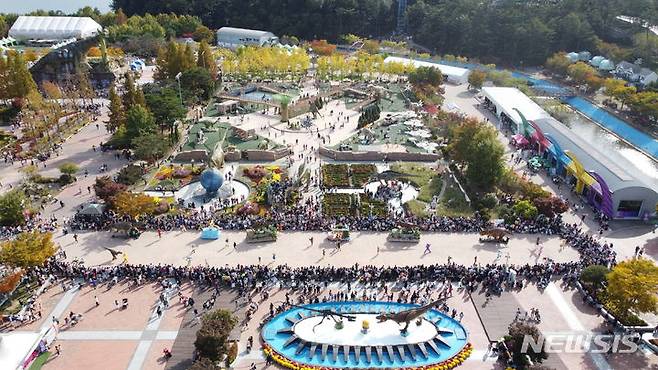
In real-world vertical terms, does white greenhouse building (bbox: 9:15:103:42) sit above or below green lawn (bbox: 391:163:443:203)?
above

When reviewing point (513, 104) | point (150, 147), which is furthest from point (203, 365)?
point (513, 104)

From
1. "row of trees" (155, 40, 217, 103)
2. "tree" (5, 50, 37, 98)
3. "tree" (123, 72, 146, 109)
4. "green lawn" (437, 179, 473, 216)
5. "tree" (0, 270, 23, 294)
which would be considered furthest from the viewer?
"row of trees" (155, 40, 217, 103)

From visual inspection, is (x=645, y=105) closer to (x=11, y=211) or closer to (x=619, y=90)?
(x=619, y=90)

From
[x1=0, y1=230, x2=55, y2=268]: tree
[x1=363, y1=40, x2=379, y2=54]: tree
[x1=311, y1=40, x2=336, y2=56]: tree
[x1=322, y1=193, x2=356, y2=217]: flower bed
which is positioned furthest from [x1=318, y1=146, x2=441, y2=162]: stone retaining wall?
[x1=363, y1=40, x2=379, y2=54]: tree

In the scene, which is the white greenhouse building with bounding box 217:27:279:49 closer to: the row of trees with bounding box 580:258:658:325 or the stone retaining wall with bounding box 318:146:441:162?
the stone retaining wall with bounding box 318:146:441:162

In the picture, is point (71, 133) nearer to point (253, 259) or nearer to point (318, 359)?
point (253, 259)

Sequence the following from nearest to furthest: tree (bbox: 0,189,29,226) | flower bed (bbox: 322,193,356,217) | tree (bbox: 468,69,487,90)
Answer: tree (bbox: 0,189,29,226)
flower bed (bbox: 322,193,356,217)
tree (bbox: 468,69,487,90)

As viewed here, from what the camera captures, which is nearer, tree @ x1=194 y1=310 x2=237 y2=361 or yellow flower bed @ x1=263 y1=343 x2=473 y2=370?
tree @ x1=194 y1=310 x2=237 y2=361

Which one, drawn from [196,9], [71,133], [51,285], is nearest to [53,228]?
[51,285]
